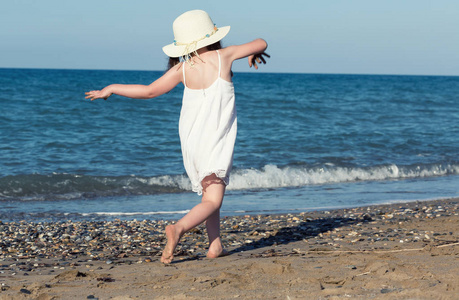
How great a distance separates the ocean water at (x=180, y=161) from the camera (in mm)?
8680

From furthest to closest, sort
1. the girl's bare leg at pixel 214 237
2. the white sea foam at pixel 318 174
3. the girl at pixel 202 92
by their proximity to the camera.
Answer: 1. the white sea foam at pixel 318 174
2. the girl's bare leg at pixel 214 237
3. the girl at pixel 202 92

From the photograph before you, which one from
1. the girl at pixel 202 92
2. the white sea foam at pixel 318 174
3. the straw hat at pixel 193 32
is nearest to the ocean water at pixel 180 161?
the white sea foam at pixel 318 174

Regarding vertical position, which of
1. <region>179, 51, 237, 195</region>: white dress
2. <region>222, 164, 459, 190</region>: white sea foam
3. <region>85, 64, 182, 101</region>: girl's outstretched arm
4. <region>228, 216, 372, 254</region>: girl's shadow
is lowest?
<region>222, 164, 459, 190</region>: white sea foam

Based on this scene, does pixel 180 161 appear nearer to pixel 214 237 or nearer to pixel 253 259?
pixel 214 237

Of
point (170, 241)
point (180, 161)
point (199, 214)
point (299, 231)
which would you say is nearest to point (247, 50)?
point (199, 214)

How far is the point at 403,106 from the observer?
90.0ft

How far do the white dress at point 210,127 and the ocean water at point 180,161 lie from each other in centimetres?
340

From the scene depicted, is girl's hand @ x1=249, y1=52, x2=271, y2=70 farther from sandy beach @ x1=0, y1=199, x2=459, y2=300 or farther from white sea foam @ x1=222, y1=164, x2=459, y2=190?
white sea foam @ x1=222, y1=164, x2=459, y2=190

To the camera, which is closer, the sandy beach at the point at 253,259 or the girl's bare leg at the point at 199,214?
the sandy beach at the point at 253,259

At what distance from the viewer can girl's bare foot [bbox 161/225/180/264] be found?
3.89m

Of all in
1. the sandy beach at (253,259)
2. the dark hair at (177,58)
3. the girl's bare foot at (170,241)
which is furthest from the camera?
the dark hair at (177,58)

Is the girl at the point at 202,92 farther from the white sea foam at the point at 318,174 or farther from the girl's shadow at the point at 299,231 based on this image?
the white sea foam at the point at 318,174

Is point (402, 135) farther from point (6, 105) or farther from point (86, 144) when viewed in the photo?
point (6, 105)

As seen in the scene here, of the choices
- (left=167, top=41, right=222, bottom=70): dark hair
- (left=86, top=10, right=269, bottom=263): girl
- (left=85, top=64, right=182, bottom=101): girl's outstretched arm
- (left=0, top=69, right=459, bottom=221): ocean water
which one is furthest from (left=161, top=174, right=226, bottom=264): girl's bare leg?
(left=0, top=69, right=459, bottom=221): ocean water
